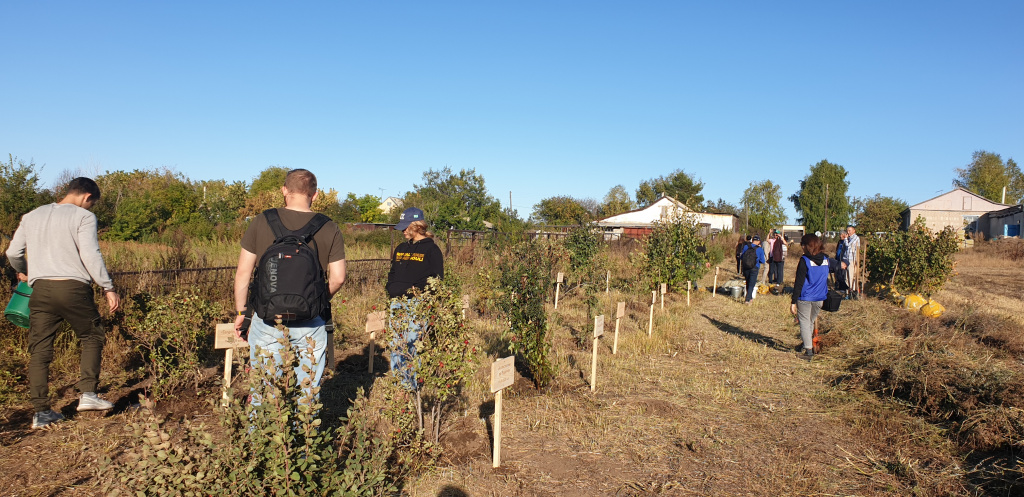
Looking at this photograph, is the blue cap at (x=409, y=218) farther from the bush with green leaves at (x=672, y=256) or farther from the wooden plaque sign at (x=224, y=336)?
the bush with green leaves at (x=672, y=256)

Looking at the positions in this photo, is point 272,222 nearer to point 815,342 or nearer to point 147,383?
point 147,383

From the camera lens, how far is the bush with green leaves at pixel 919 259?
11875 millimetres

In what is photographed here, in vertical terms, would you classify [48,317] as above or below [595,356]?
above

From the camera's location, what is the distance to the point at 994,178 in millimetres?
68000

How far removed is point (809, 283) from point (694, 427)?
3.51 metres

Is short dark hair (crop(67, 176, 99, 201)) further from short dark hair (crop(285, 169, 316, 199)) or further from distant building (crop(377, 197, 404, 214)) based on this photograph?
distant building (crop(377, 197, 404, 214))

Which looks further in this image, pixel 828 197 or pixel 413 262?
pixel 828 197

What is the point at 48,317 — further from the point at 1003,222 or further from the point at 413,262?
the point at 1003,222

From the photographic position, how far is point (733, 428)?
4949mm

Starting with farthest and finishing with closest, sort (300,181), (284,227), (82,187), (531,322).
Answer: (531,322), (82,187), (300,181), (284,227)

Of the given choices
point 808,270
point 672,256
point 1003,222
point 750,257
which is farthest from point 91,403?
point 1003,222

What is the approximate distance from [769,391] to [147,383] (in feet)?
18.8

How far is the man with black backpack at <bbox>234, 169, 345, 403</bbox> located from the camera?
9.51 ft

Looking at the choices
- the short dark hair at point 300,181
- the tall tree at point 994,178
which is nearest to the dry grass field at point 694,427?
the short dark hair at point 300,181
